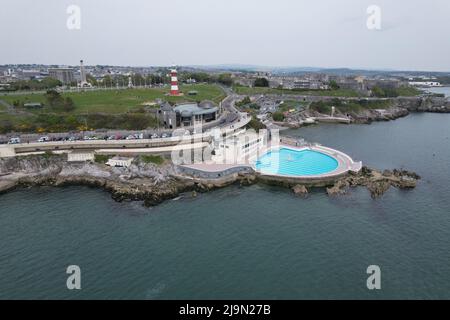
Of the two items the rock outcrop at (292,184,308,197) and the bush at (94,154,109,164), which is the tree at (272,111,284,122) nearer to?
the rock outcrop at (292,184,308,197)

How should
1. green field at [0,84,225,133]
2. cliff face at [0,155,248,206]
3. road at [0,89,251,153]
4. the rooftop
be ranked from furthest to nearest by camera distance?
the rooftop, green field at [0,84,225,133], road at [0,89,251,153], cliff face at [0,155,248,206]

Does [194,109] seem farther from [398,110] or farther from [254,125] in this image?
[398,110]

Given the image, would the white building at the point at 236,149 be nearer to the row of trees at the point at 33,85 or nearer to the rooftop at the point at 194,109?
the rooftop at the point at 194,109

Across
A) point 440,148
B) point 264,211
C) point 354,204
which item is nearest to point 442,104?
point 440,148

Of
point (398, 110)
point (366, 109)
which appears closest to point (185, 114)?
point (366, 109)

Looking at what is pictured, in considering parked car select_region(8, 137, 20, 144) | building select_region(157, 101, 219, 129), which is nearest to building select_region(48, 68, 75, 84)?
building select_region(157, 101, 219, 129)

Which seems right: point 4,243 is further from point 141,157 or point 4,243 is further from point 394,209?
point 394,209

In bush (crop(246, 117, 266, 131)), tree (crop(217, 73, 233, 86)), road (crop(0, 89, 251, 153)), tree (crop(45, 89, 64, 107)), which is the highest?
tree (crop(217, 73, 233, 86))
